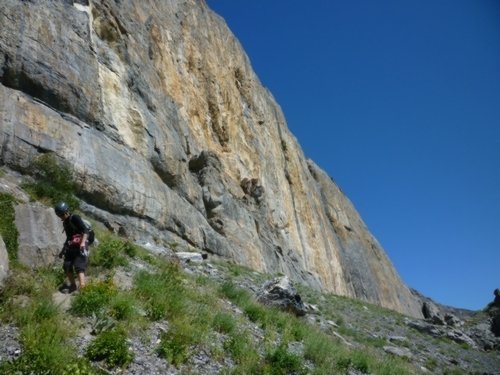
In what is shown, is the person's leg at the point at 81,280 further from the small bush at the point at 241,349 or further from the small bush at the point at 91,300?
the small bush at the point at 241,349

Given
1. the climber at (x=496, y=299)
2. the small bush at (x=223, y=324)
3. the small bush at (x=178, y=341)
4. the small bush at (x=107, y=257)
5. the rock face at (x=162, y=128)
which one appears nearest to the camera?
the small bush at (x=178, y=341)

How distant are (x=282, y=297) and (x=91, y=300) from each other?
7320 millimetres

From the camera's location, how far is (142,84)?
2144 centimetres

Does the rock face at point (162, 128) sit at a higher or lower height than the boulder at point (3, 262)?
higher

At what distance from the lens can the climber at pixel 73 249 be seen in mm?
7664

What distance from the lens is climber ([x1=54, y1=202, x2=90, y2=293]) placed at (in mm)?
7664

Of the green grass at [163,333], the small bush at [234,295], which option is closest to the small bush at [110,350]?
the green grass at [163,333]

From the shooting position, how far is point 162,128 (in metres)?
21.9

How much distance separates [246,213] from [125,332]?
72.1 ft

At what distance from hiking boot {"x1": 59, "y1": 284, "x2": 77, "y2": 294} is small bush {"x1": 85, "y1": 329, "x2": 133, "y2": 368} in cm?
157

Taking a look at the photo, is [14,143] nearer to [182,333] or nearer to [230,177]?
[182,333]

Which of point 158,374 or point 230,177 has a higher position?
point 230,177

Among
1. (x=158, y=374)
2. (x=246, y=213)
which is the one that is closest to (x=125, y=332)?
(x=158, y=374)

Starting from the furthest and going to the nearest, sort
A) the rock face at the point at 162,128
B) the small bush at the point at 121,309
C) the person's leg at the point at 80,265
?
the rock face at the point at 162,128, the person's leg at the point at 80,265, the small bush at the point at 121,309
